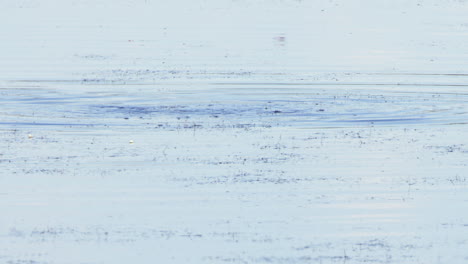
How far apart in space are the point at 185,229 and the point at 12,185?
347 cm

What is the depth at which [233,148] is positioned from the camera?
1905 centimetres

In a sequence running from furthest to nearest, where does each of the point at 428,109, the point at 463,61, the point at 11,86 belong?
the point at 463,61 → the point at 11,86 → the point at 428,109

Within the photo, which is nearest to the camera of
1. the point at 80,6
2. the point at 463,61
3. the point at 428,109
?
the point at 428,109

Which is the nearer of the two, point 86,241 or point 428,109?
point 86,241

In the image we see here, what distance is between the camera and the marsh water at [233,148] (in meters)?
13.6

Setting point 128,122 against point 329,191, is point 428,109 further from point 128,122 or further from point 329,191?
point 329,191

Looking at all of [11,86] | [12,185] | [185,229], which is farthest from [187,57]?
[185,229]

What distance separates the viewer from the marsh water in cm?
1362

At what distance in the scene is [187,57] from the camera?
3177cm

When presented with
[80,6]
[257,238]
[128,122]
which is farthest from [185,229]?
[80,6]

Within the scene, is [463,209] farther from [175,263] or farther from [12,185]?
[12,185]

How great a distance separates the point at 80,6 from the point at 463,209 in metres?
38.6

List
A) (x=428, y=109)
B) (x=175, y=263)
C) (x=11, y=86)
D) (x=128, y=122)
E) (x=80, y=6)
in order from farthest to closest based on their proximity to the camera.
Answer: (x=80, y=6) → (x=11, y=86) → (x=428, y=109) → (x=128, y=122) → (x=175, y=263)

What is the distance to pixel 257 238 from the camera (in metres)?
13.6
